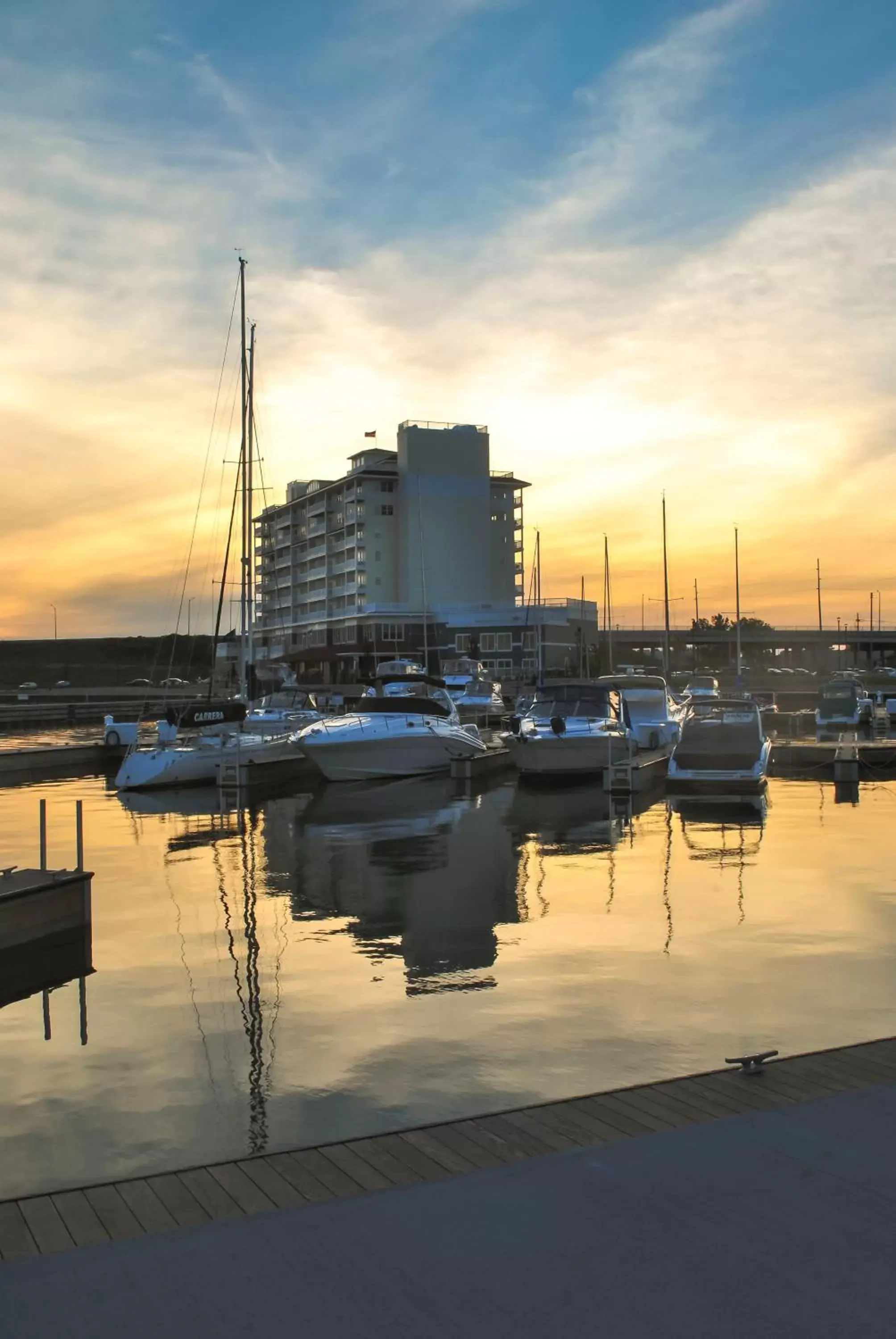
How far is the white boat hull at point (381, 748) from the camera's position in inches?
1236

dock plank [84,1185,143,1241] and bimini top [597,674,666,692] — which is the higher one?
bimini top [597,674,666,692]

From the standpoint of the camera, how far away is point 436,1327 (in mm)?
4242

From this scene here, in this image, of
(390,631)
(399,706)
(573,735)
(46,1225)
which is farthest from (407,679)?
(390,631)

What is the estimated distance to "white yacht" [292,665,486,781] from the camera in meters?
31.5

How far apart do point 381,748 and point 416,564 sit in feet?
283

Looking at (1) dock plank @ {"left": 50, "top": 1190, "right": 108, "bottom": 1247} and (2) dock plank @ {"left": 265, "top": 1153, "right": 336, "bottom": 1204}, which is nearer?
(1) dock plank @ {"left": 50, "top": 1190, "right": 108, "bottom": 1247}

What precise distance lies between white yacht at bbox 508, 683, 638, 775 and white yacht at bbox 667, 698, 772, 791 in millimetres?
1927

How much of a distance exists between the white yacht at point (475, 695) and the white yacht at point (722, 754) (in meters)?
20.2

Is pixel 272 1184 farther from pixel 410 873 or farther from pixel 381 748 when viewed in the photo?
pixel 381 748

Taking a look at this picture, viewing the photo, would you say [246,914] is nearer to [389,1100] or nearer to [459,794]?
[389,1100]

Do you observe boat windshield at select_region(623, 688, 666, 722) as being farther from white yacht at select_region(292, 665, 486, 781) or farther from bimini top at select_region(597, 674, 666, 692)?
white yacht at select_region(292, 665, 486, 781)

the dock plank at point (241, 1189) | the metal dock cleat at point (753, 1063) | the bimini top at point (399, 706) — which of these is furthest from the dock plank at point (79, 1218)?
the bimini top at point (399, 706)

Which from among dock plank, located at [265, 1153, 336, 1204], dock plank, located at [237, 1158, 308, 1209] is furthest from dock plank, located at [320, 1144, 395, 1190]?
dock plank, located at [237, 1158, 308, 1209]

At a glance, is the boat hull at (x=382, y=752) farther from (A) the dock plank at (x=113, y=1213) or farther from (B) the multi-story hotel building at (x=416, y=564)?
(B) the multi-story hotel building at (x=416, y=564)
